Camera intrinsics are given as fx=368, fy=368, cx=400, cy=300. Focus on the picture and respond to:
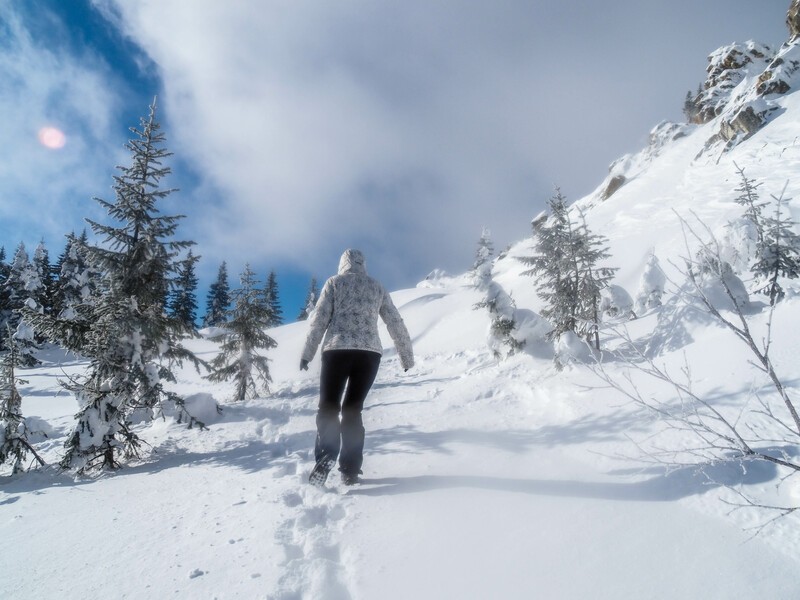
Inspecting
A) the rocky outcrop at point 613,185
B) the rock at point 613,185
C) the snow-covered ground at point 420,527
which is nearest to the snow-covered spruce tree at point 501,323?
the snow-covered ground at point 420,527

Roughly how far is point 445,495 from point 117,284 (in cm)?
771

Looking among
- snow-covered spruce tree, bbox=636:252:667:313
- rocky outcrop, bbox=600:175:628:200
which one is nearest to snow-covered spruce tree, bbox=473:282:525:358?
snow-covered spruce tree, bbox=636:252:667:313

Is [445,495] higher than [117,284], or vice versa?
[117,284]

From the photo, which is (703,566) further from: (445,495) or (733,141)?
(733,141)

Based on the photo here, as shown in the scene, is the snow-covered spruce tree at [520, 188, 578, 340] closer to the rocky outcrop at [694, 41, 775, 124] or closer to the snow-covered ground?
the snow-covered ground

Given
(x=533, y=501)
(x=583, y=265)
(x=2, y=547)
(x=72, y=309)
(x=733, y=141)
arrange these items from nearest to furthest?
(x=2, y=547) → (x=533, y=501) → (x=72, y=309) → (x=583, y=265) → (x=733, y=141)

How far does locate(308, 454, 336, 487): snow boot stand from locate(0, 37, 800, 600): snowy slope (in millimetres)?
180

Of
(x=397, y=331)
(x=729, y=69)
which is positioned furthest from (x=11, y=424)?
(x=729, y=69)

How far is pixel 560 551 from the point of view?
2.42 meters

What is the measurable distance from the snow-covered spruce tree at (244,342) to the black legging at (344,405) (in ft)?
45.3

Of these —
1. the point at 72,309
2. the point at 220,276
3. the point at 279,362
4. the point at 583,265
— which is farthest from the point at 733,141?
the point at 220,276

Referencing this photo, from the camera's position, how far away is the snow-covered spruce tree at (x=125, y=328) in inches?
234

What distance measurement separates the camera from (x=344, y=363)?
4086 millimetres

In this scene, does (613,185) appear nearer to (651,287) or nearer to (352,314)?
(651,287)
